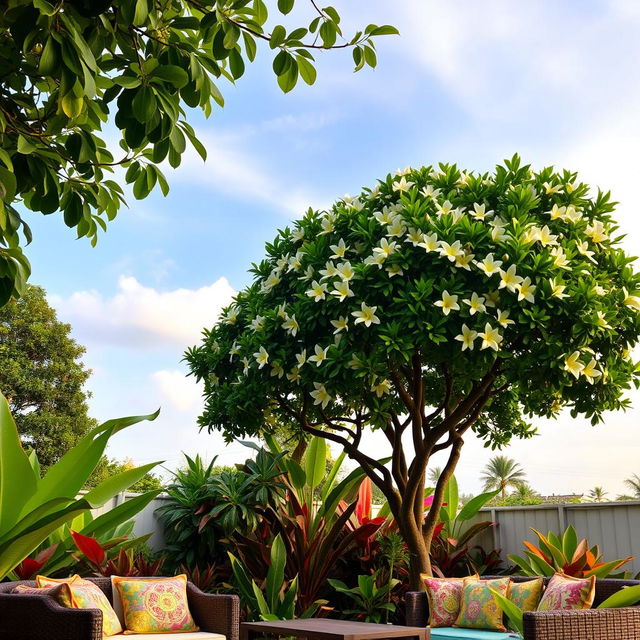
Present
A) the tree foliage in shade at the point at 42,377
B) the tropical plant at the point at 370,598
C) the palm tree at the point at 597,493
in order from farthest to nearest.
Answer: the palm tree at the point at 597,493, the tree foliage in shade at the point at 42,377, the tropical plant at the point at 370,598

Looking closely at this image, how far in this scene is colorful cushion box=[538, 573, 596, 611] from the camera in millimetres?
4375

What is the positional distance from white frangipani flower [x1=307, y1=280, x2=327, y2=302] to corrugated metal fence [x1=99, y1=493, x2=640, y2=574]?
3.27 m

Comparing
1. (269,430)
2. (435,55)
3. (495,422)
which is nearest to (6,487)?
(269,430)

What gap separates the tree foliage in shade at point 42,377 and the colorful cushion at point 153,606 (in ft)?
54.1

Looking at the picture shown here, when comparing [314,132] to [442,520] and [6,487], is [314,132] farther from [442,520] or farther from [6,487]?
[442,520]

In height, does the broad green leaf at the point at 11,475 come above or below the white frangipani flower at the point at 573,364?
below

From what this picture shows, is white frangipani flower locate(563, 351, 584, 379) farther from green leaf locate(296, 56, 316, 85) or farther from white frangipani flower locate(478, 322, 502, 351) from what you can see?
green leaf locate(296, 56, 316, 85)

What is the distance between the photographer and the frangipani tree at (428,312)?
191 inches

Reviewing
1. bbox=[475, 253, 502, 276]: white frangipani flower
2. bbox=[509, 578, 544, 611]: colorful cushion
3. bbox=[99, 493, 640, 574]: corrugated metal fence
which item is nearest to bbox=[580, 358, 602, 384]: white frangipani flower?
bbox=[475, 253, 502, 276]: white frangipani flower

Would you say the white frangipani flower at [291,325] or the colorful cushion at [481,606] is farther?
the white frangipani flower at [291,325]

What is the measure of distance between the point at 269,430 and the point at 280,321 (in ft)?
4.66

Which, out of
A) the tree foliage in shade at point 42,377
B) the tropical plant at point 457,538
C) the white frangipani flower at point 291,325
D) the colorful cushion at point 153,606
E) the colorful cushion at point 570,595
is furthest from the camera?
the tree foliage in shade at point 42,377

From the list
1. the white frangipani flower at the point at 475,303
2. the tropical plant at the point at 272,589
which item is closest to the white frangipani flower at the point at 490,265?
the white frangipani flower at the point at 475,303

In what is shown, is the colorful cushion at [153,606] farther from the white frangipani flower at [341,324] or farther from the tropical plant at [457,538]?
the tropical plant at [457,538]
